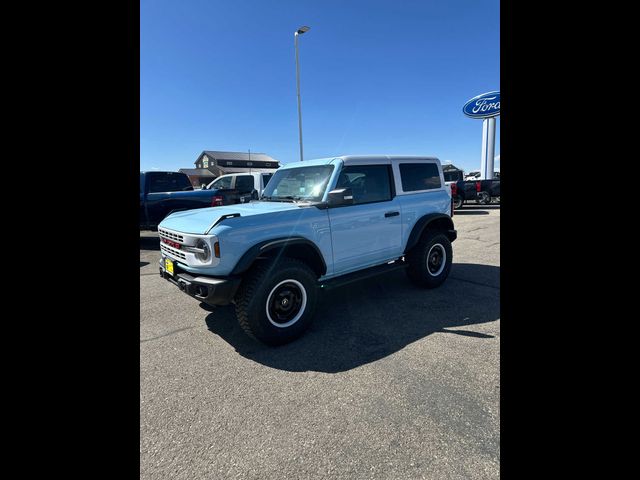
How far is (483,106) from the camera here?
24.8 metres

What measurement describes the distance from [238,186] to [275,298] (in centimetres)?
854

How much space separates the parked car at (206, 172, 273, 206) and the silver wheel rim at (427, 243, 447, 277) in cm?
492

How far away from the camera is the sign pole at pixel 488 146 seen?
81.5 feet

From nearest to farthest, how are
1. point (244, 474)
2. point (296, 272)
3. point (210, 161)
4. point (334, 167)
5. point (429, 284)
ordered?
point (244, 474)
point (296, 272)
point (334, 167)
point (429, 284)
point (210, 161)

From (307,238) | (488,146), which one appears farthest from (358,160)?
(488,146)

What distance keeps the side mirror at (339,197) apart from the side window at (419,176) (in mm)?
1299

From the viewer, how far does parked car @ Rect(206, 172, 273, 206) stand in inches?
346

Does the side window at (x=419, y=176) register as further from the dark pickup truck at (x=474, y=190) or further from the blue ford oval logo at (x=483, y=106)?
the blue ford oval logo at (x=483, y=106)

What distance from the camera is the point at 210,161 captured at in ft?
198

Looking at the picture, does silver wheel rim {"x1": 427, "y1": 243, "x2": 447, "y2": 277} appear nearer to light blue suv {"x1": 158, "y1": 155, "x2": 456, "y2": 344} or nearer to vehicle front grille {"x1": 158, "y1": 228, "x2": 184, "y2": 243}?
light blue suv {"x1": 158, "y1": 155, "x2": 456, "y2": 344}

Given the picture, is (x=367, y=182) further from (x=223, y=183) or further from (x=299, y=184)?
(x=223, y=183)
